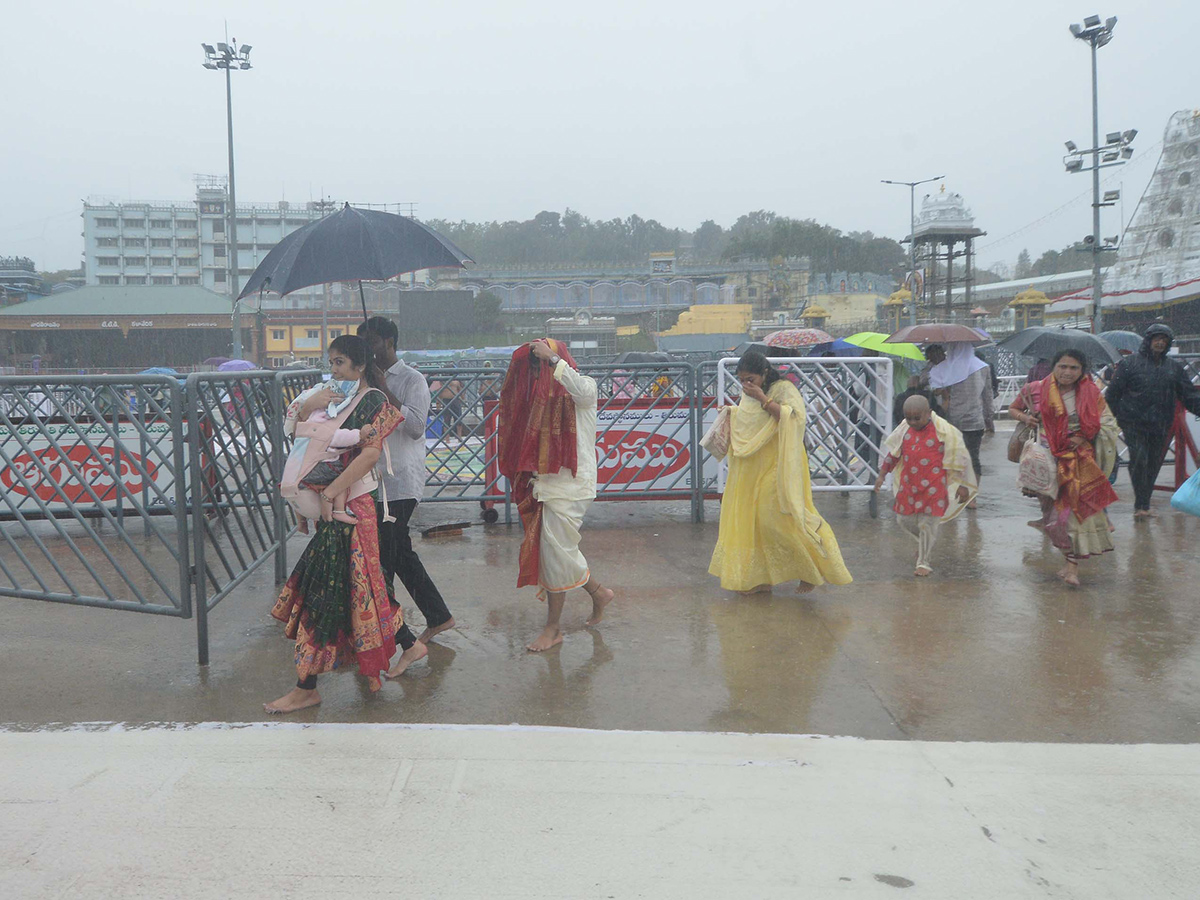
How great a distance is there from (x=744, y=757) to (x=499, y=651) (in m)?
1.61

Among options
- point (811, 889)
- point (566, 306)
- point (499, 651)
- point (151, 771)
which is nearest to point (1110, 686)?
point (811, 889)

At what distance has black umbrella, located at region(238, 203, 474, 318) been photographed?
455 centimetres

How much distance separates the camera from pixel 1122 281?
59125 mm

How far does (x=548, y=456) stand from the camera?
427 centimetres

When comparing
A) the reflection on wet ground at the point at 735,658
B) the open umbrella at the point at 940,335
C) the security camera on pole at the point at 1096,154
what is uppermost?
the security camera on pole at the point at 1096,154

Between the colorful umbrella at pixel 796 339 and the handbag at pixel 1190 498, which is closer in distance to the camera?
the handbag at pixel 1190 498

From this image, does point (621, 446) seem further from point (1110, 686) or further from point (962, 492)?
point (1110, 686)

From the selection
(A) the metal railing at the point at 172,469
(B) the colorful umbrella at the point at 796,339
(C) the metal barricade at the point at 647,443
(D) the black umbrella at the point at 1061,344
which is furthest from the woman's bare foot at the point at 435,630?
(B) the colorful umbrella at the point at 796,339

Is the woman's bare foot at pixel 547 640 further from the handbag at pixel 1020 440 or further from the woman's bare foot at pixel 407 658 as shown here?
the handbag at pixel 1020 440

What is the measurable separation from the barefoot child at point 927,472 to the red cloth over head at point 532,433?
2464mm

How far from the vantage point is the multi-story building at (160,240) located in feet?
217

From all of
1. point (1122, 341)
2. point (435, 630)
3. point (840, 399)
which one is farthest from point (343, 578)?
point (1122, 341)

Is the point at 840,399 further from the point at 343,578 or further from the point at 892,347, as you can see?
the point at 343,578

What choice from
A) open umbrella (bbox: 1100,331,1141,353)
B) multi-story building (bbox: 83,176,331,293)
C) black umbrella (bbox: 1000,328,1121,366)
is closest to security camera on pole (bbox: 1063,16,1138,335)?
open umbrella (bbox: 1100,331,1141,353)
